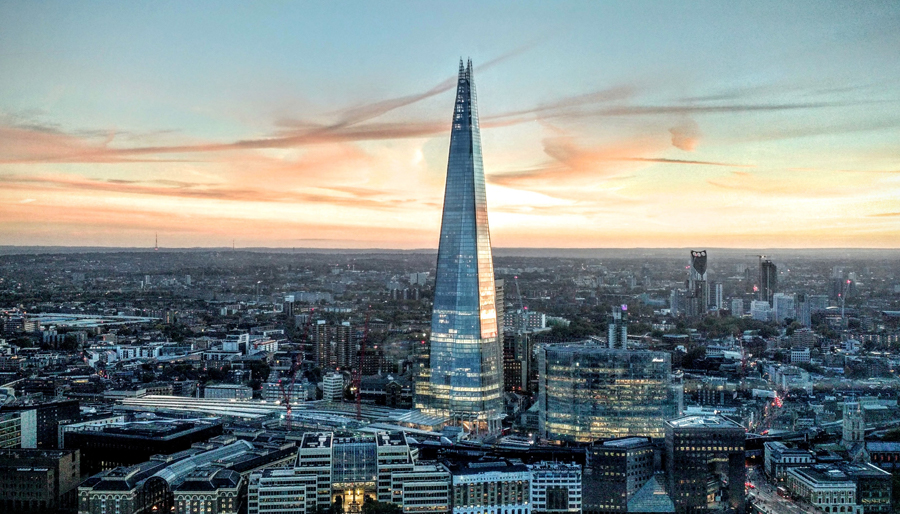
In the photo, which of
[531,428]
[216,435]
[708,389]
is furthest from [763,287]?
[216,435]

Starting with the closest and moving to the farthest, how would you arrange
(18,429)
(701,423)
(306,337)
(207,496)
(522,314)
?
(207,496)
(701,423)
(18,429)
(522,314)
(306,337)

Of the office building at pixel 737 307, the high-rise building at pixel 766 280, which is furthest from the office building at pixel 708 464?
the high-rise building at pixel 766 280

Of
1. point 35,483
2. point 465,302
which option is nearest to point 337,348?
point 465,302

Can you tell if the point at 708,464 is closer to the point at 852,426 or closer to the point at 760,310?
the point at 852,426

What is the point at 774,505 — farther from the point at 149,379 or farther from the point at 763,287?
the point at 763,287

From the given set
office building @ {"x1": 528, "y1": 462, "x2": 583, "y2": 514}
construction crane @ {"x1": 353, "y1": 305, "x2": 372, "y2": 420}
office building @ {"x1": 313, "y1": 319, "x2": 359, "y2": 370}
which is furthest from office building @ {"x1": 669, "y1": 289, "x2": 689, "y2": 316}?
office building @ {"x1": 528, "y1": 462, "x2": 583, "y2": 514}

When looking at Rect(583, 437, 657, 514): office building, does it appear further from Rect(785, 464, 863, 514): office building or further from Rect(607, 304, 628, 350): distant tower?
Rect(607, 304, 628, 350): distant tower
